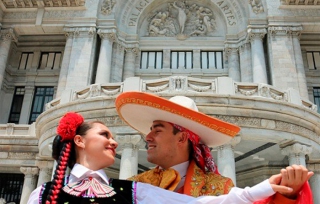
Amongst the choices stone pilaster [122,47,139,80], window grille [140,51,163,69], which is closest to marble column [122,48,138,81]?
stone pilaster [122,47,139,80]

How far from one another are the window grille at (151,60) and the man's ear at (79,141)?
847 inches

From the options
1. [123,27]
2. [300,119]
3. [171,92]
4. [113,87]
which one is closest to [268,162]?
[300,119]

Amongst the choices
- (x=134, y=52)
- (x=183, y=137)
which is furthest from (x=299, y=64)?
(x=183, y=137)

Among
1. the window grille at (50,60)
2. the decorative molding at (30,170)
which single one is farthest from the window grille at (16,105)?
the decorative molding at (30,170)

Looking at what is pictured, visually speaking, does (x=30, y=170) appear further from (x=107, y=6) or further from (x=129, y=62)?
(x=107, y=6)

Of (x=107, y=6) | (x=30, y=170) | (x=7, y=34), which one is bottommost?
(x=30, y=170)

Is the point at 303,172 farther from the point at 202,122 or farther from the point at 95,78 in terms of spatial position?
the point at 95,78

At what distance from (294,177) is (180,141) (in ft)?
4.59

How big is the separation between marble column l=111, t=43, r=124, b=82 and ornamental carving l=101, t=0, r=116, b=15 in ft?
9.19

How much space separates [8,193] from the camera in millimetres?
21016

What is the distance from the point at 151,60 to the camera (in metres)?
24.7

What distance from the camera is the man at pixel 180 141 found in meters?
3.21

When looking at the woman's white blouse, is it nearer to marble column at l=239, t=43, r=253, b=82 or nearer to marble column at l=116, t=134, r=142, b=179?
marble column at l=116, t=134, r=142, b=179

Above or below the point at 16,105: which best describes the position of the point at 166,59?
above
